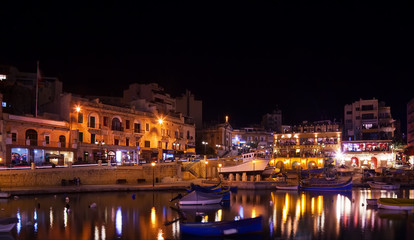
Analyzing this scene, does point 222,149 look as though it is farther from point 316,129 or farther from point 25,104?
point 25,104

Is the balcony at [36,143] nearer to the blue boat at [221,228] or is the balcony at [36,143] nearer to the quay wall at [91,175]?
the quay wall at [91,175]

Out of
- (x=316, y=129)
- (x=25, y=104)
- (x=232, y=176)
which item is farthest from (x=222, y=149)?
(x=25, y=104)

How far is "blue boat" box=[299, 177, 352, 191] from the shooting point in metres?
45.4

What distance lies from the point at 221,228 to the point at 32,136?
109 ft

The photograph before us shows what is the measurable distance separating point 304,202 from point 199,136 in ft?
155

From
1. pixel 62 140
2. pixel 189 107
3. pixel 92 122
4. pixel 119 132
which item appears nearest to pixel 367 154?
pixel 189 107

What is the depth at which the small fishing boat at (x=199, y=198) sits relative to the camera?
3161 centimetres

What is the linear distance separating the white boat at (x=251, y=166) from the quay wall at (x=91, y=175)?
819cm

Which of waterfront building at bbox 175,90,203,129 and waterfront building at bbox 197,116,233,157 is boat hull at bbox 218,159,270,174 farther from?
waterfront building at bbox 175,90,203,129

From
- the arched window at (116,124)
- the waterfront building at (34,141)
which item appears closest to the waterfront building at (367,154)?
the arched window at (116,124)

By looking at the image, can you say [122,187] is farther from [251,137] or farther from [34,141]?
[251,137]

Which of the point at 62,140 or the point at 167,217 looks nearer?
the point at 167,217

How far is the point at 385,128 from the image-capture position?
255 feet

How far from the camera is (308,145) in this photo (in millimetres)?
78312
